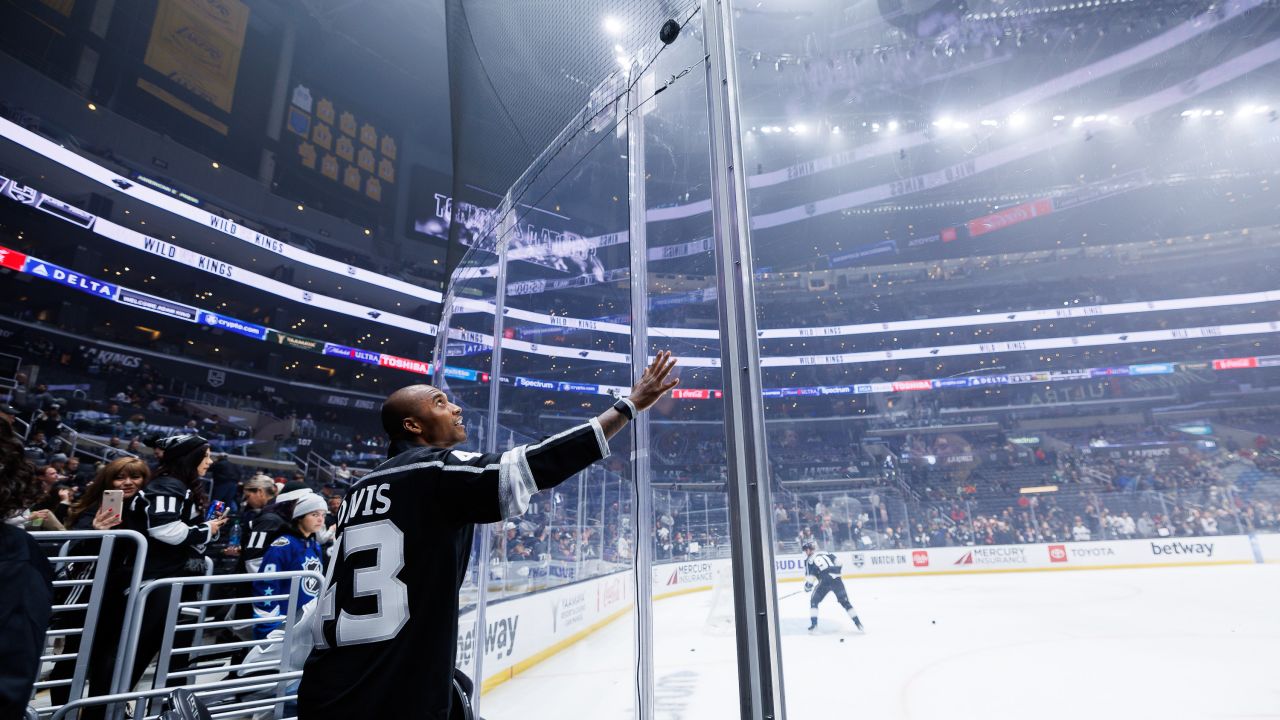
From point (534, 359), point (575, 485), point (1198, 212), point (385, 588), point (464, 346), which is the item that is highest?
point (1198, 212)

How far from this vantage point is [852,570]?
40.7 feet

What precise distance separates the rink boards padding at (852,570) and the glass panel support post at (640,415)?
1229 mm

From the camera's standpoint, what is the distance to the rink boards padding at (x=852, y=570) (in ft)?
13.6

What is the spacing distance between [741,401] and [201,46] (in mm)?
21037

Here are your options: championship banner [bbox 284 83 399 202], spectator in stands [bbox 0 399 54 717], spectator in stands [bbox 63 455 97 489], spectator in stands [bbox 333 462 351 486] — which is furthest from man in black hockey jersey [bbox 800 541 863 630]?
championship banner [bbox 284 83 399 202]

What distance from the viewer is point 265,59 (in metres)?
18.7

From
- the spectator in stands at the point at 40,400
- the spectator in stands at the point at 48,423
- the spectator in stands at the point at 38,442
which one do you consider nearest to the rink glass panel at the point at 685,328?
the spectator in stands at the point at 38,442

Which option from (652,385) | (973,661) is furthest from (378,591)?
(973,661)

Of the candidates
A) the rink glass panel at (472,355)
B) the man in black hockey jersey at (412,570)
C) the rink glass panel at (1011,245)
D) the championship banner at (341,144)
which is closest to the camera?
the man in black hockey jersey at (412,570)

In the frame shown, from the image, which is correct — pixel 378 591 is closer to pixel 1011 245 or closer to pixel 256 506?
pixel 256 506

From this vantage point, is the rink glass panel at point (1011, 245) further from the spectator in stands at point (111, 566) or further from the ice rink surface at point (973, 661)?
the spectator in stands at point (111, 566)

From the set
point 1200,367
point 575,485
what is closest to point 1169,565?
point 1200,367

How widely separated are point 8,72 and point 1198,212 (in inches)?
1340

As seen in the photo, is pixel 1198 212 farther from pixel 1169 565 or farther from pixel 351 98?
pixel 351 98
